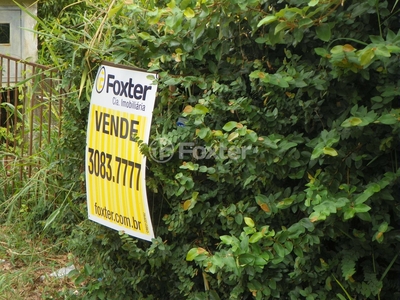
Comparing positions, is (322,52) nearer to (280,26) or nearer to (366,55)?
(280,26)

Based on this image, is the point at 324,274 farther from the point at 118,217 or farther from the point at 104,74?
the point at 104,74

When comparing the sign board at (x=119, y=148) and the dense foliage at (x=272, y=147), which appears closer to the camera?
the dense foliage at (x=272, y=147)

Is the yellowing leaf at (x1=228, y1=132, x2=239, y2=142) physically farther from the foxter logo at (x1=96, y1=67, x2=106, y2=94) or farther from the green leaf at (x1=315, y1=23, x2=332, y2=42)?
the foxter logo at (x1=96, y1=67, x2=106, y2=94)

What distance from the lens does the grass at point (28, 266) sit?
4723mm

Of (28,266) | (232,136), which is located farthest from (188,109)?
(28,266)

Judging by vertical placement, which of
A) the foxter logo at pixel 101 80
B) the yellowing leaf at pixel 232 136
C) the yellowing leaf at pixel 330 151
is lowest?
the foxter logo at pixel 101 80

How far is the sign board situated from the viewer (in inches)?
145

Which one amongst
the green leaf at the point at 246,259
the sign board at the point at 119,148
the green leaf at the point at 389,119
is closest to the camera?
the green leaf at the point at 389,119

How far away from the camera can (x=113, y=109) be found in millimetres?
3867

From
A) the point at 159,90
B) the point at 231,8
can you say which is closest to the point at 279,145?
the point at 231,8

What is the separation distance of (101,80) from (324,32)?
5.17 ft

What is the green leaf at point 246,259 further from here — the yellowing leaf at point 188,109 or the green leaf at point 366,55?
the green leaf at point 366,55

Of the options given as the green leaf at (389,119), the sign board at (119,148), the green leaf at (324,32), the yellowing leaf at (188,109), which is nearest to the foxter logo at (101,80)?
the sign board at (119,148)

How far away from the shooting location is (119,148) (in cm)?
383
